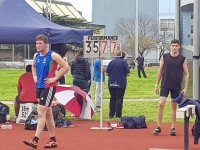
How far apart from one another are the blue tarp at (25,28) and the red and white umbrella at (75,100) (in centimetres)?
131

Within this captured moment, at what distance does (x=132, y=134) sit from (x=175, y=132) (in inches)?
39.1

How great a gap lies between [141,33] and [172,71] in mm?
73096

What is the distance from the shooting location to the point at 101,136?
13.5 m

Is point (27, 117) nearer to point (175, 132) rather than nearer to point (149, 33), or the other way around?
point (175, 132)

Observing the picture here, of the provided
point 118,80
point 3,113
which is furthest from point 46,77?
point 118,80

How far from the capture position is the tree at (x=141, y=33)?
276 feet

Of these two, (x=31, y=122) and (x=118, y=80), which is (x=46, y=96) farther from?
(x=118, y=80)

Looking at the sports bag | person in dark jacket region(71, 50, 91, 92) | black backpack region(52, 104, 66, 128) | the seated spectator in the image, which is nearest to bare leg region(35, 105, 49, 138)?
black backpack region(52, 104, 66, 128)

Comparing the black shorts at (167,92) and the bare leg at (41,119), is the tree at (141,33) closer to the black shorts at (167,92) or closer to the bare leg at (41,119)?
the black shorts at (167,92)

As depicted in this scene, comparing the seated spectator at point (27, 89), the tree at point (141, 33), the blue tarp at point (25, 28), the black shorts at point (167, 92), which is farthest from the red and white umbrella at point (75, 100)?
the tree at point (141, 33)

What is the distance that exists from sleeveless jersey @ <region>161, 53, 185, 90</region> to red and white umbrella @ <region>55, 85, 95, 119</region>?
373 cm

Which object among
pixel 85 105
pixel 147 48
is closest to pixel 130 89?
pixel 85 105

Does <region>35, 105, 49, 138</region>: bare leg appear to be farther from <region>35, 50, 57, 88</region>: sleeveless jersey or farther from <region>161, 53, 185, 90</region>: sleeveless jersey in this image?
<region>161, 53, 185, 90</region>: sleeveless jersey

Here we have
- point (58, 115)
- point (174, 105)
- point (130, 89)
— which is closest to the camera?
point (174, 105)
